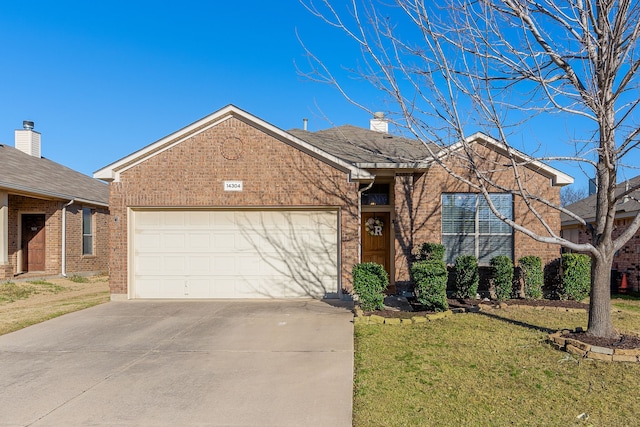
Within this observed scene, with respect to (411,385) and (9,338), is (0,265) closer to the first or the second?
(9,338)

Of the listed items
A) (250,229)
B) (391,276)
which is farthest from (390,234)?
(250,229)

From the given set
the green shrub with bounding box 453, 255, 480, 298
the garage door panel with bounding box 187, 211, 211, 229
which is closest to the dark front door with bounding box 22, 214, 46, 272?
the garage door panel with bounding box 187, 211, 211, 229

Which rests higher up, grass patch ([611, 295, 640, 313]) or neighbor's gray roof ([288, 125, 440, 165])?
neighbor's gray roof ([288, 125, 440, 165])

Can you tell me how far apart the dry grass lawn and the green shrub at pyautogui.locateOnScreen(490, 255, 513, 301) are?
9.63 meters

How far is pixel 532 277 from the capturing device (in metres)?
9.51

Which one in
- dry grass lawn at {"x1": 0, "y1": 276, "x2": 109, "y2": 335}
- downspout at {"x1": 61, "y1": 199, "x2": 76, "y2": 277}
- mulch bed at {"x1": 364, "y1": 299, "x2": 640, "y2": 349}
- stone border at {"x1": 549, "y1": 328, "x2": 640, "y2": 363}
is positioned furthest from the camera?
downspout at {"x1": 61, "y1": 199, "x2": 76, "y2": 277}

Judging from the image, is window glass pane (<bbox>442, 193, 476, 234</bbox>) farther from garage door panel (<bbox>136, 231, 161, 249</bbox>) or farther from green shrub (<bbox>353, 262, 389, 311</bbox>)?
garage door panel (<bbox>136, 231, 161, 249</bbox>)

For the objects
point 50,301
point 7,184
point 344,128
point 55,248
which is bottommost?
point 50,301

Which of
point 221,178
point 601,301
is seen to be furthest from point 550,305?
point 221,178

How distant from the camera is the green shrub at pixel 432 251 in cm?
972

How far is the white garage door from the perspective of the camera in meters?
10.1

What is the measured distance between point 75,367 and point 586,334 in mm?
7179

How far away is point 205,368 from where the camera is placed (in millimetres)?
5273

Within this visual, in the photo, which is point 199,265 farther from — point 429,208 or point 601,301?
point 601,301
